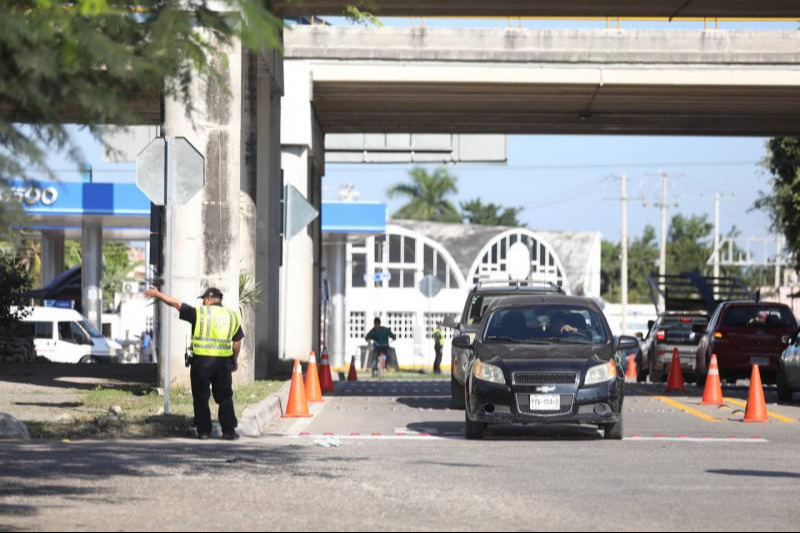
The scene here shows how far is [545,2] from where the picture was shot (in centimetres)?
2681

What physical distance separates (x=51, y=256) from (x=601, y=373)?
42.6 metres

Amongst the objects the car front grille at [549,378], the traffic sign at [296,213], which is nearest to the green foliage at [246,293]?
the traffic sign at [296,213]

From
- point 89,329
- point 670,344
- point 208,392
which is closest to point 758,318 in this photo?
point 670,344

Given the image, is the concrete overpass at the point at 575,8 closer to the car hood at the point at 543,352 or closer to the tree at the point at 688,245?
the car hood at the point at 543,352

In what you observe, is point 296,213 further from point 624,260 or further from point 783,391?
→ point 624,260

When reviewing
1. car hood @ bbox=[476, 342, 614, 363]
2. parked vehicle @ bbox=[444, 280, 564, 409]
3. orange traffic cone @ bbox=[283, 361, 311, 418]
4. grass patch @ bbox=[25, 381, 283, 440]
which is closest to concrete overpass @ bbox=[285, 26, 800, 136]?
parked vehicle @ bbox=[444, 280, 564, 409]

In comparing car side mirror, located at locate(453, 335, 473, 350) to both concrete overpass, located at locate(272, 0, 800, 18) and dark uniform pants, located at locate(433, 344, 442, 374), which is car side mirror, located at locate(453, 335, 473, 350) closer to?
concrete overpass, located at locate(272, 0, 800, 18)

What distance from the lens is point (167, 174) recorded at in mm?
16312

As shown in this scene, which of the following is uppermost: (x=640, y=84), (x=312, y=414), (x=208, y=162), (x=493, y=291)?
(x=640, y=84)

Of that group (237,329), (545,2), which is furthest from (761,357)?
(237,329)

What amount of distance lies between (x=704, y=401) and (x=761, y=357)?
20.2 feet

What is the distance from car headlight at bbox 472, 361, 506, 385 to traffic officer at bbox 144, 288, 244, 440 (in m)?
2.61

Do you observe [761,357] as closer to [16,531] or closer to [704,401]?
[704,401]

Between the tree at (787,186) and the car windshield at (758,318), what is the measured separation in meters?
11.3
